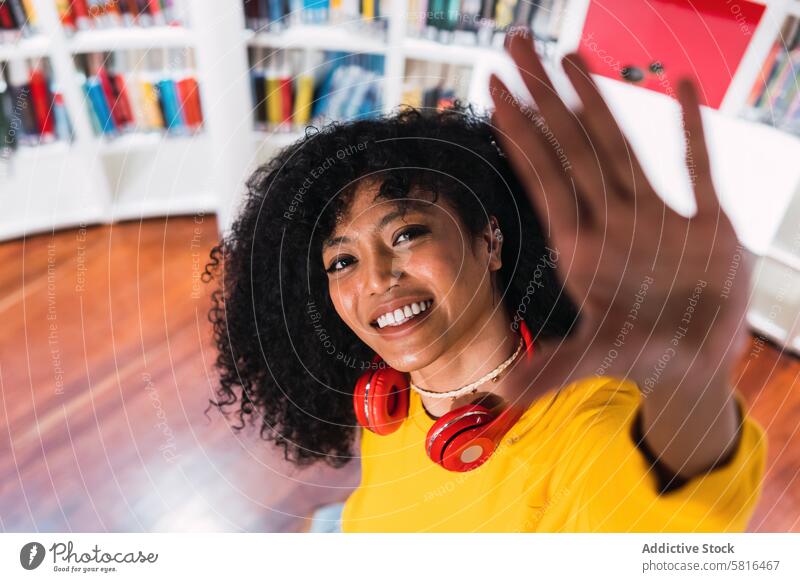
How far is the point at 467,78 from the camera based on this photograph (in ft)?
2.03

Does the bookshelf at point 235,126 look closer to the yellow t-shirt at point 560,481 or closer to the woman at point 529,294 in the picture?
the woman at point 529,294

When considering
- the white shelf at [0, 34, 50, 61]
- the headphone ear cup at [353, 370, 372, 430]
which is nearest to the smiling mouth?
the headphone ear cup at [353, 370, 372, 430]

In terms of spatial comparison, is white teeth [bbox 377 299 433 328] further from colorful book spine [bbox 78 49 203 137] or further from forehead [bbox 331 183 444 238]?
colorful book spine [bbox 78 49 203 137]

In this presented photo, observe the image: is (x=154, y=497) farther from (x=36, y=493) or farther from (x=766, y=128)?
(x=766, y=128)

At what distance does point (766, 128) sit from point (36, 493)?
0.94m

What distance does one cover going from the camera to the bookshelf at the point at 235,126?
0.61m

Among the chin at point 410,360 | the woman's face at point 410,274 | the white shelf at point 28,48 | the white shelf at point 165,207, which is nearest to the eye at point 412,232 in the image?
the woman's face at point 410,274

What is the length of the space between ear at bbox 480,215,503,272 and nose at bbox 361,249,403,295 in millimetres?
93

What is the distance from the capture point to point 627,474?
58cm

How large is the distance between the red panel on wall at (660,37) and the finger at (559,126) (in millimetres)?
52

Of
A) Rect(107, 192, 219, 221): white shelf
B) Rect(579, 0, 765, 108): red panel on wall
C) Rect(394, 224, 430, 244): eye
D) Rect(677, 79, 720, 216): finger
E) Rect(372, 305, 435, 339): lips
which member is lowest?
Rect(372, 305, 435, 339): lips

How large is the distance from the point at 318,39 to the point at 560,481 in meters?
0.51

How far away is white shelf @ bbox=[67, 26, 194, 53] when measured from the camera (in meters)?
0.61

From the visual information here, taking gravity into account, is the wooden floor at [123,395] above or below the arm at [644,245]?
below
